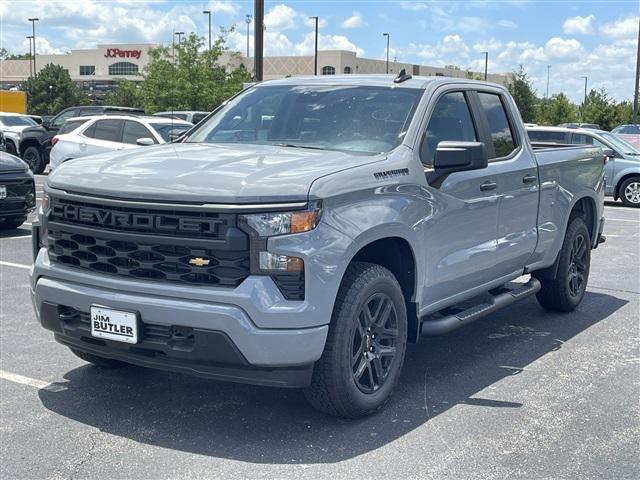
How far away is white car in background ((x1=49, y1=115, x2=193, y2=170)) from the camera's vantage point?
53.7 feet

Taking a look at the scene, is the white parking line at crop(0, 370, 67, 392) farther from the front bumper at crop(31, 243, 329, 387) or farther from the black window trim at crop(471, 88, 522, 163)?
the black window trim at crop(471, 88, 522, 163)

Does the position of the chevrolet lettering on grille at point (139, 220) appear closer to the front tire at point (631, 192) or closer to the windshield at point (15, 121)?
the front tire at point (631, 192)

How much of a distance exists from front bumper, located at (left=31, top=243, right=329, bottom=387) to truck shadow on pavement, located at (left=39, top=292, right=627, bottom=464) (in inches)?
14.5

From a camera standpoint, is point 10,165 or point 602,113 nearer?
point 10,165

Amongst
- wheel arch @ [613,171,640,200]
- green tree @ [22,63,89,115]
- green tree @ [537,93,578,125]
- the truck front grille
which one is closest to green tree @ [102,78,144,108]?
green tree @ [22,63,89,115]

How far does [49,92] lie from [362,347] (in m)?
68.8

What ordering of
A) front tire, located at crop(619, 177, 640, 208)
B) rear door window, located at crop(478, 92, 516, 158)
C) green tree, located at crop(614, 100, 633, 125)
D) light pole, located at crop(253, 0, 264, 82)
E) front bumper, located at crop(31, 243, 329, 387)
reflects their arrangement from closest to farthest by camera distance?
front bumper, located at crop(31, 243, 329, 387), rear door window, located at crop(478, 92, 516, 158), light pole, located at crop(253, 0, 264, 82), front tire, located at crop(619, 177, 640, 208), green tree, located at crop(614, 100, 633, 125)

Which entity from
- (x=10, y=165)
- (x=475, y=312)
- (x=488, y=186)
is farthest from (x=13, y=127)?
(x=475, y=312)

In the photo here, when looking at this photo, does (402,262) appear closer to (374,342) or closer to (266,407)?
(374,342)

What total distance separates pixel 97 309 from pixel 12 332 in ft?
7.99

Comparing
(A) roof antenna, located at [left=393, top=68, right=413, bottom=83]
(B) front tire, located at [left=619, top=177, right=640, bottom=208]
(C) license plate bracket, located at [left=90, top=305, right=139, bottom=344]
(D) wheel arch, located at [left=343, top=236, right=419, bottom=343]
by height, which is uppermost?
(A) roof antenna, located at [left=393, top=68, right=413, bottom=83]

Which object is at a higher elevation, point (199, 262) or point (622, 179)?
point (199, 262)

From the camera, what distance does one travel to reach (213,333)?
401 centimetres

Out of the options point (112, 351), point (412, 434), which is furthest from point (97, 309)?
point (412, 434)
